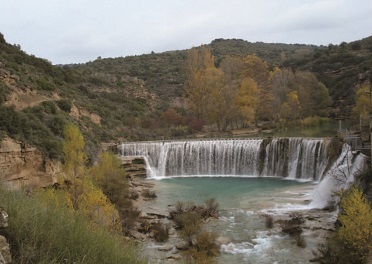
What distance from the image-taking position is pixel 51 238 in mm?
3908

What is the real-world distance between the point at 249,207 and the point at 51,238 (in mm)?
14602

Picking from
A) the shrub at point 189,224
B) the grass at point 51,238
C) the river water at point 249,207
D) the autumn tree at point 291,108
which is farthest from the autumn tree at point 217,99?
the grass at point 51,238

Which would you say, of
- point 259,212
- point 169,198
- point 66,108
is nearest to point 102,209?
point 259,212

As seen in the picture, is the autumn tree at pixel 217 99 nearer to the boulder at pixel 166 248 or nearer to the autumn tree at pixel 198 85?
the autumn tree at pixel 198 85

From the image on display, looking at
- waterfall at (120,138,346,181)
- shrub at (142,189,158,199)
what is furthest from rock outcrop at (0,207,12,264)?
waterfall at (120,138,346,181)

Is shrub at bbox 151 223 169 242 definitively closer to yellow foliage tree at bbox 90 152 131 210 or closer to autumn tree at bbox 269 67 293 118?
yellow foliage tree at bbox 90 152 131 210

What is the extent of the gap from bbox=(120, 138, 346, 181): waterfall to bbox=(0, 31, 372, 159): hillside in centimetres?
491

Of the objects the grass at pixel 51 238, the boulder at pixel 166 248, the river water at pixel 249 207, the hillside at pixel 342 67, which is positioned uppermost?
the hillside at pixel 342 67

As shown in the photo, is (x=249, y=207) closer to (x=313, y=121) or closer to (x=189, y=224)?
(x=189, y=224)

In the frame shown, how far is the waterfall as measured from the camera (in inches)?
956

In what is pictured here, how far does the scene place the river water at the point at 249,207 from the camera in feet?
39.7

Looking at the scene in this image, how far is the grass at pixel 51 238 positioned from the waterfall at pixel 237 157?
20.5m

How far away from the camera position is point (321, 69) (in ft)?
202

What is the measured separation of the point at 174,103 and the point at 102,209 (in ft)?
140
